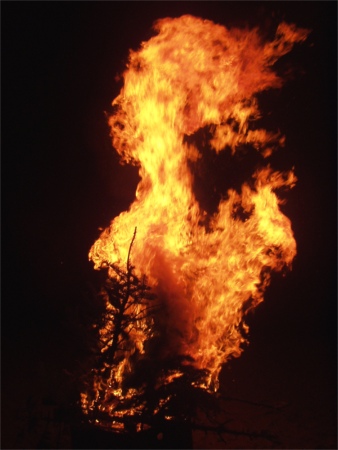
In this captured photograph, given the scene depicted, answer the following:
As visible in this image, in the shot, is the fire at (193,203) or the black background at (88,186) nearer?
the fire at (193,203)

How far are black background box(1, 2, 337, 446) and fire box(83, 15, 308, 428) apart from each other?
1960mm

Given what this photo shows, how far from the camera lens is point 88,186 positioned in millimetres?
9359

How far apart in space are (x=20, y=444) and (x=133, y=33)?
21.4 feet

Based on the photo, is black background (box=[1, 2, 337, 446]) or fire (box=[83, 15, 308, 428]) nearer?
fire (box=[83, 15, 308, 428])

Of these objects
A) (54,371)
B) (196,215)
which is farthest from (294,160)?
(54,371)

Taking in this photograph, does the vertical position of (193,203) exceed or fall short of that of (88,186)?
it falls short

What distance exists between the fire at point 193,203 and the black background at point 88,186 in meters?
1.96

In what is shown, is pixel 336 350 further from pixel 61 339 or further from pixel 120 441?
pixel 120 441

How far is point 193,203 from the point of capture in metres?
4.92

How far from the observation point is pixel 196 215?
4922 millimetres

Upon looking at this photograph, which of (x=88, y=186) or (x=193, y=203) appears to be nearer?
(x=193, y=203)

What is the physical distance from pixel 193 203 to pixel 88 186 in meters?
4.91

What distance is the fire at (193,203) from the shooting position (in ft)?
15.6

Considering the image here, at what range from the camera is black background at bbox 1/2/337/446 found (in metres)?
7.89
